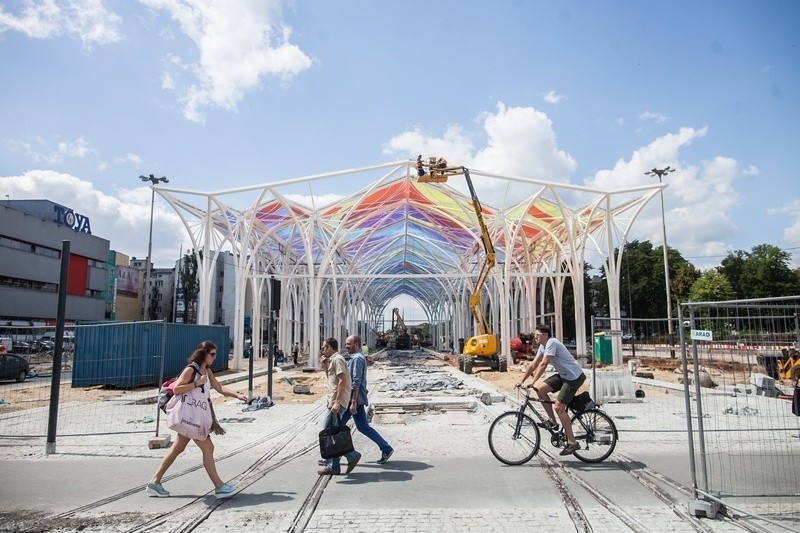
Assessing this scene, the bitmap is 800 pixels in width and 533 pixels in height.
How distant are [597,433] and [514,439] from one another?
1.04 m

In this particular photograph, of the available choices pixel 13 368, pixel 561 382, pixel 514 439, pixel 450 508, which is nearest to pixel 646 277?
pixel 13 368

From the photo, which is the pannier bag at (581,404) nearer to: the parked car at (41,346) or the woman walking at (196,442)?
the woman walking at (196,442)

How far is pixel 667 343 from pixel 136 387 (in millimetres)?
15443

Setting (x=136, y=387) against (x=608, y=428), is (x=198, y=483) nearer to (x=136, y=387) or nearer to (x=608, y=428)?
(x=608, y=428)

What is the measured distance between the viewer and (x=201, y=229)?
87.1 ft

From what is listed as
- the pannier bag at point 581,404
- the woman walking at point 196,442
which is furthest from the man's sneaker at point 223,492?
the pannier bag at point 581,404

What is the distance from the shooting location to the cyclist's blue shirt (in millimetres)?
6863

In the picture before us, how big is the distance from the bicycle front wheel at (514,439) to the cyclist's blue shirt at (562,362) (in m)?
0.71

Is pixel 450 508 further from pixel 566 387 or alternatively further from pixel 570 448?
pixel 566 387

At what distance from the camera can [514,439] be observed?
688 cm

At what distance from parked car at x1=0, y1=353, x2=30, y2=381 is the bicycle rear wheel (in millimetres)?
18195

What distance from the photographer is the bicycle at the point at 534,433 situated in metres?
6.84

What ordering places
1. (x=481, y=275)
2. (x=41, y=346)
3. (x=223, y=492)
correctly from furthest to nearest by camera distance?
(x=481, y=275) < (x=41, y=346) < (x=223, y=492)

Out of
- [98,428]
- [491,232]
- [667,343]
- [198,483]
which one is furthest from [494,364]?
[198,483]
